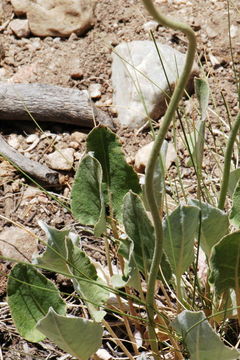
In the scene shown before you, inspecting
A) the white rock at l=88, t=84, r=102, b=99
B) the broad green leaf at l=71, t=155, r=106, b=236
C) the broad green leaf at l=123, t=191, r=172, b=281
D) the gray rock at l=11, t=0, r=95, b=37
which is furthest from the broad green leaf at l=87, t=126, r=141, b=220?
the gray rock at l=11, t=0, r=95, b=37

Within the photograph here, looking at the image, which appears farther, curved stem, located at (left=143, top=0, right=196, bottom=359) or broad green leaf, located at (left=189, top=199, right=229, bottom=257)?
broad green leaf, located at (left=189, top=199, right=229, bottom=257)

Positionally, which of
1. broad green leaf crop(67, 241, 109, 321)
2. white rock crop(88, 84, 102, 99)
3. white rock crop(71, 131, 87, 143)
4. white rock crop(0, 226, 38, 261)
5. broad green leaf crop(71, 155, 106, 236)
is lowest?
white rock crop(0, 226, 38, 261)

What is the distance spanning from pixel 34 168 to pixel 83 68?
48 centimetres

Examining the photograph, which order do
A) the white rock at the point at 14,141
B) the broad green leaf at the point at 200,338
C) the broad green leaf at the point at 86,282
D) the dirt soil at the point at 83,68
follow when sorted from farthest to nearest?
the white rock at the point at 14,141 < the dirt soil at the point at 83,68 < the broad green leaf at the point at 86,282 < the broad green leaf at the point at 200,338

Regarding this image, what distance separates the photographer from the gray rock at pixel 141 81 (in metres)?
1.98

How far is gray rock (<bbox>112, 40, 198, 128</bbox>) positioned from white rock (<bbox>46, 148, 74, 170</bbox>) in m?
0.21

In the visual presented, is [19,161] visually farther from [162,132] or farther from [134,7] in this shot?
[162,132]

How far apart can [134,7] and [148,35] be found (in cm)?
15

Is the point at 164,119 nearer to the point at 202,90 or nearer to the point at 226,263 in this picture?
the point at 226,263

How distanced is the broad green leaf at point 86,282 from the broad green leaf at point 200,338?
0.16 m

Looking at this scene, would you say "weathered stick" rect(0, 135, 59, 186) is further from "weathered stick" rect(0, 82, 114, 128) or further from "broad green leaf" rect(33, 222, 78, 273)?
Result: "broad green leaf" rect(33, 222, 78, 273)

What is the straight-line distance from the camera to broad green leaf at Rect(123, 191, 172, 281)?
3.79 ft

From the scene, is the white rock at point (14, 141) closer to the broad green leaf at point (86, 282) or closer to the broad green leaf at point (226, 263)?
the broad green leaf at point (86, 282)

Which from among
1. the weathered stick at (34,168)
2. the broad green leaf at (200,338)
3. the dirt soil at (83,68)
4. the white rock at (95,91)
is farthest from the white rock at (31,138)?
the broad green leaf at (200,338)
